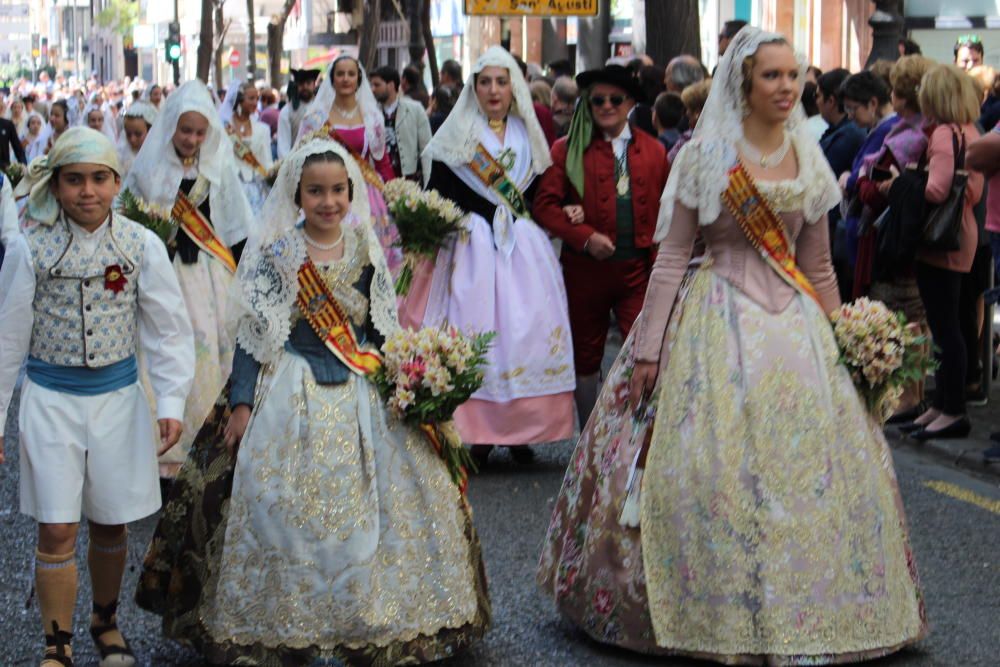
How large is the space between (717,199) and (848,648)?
1440mm

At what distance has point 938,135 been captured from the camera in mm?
9336

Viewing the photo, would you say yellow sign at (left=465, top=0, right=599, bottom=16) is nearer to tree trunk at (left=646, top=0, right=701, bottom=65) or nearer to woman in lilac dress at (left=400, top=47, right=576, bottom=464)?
tree trunk at (left=646, top=0, right=701, bottom=65)

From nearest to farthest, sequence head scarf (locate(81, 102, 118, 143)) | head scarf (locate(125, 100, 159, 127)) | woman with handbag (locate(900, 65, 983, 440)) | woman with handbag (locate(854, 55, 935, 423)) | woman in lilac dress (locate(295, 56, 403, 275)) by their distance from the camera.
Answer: woman with handbag (locate(900, 65, 983, 440)) < woman with handbag (locate(854, 55, 935, 423)) < head scarf (locate(125, 100, 159, 127)) < woman in lilac dress (locate(295, 56, 403, 275)) < head scarf (locate(81, 102, 118, 143))

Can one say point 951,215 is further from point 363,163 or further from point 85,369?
point 85,369

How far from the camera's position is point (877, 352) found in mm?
5691

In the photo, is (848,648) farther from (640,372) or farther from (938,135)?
(938,135)

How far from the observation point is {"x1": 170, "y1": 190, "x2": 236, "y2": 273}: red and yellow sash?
873cm

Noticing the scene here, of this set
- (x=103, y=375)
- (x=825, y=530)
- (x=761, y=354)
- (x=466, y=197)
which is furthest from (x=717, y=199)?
(x=466, y=197)

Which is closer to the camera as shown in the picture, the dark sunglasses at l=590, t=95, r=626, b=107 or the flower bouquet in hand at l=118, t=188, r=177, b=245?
the flower bouquet in hand at l=118, t=188, r=177, b=245

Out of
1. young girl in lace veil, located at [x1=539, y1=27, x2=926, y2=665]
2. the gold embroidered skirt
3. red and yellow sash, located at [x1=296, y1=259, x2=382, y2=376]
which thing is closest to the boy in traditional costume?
red and yellow sash, located at [x1=296, y1=259, x2=382, y2=376]

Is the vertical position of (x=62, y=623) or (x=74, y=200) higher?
(x=74, y=200)

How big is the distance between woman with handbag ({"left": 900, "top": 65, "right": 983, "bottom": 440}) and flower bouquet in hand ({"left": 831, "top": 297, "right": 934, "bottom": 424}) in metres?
3.66

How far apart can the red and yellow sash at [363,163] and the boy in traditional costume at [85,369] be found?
213 inches

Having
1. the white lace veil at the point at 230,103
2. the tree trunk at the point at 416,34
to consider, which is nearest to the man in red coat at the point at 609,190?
the white lace veil at the point at 230,103
